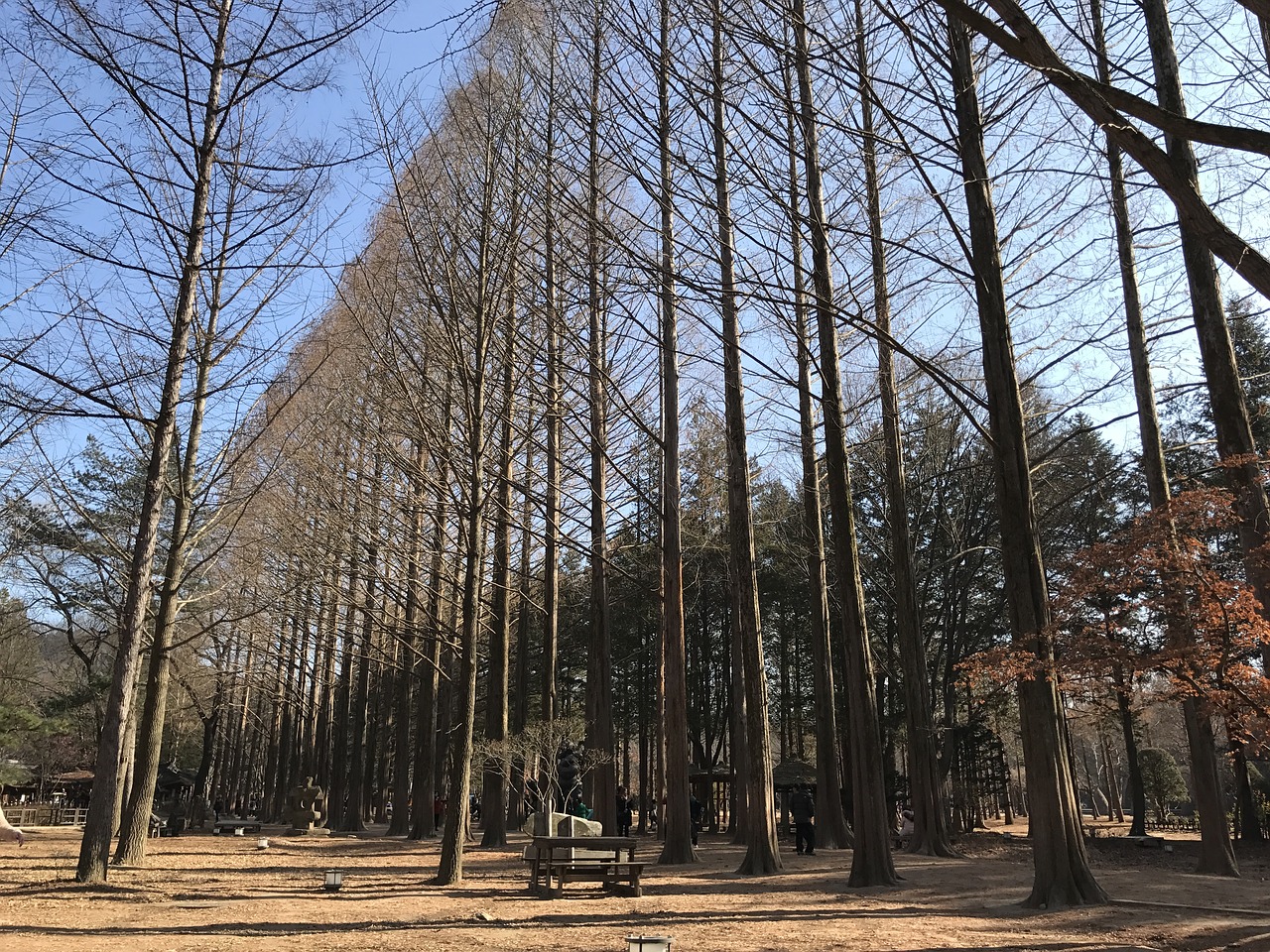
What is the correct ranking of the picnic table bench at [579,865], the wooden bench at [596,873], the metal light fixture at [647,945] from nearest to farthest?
the metal light fixture at [647,945]
the picnic table bench at [579,865]
the wooden bench at [596,873]

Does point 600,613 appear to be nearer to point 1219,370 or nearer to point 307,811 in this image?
point 1219,370

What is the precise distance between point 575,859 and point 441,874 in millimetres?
1732

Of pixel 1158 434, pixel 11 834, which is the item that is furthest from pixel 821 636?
pixel 11 834

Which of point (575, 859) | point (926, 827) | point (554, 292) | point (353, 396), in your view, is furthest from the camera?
point (353, 396)

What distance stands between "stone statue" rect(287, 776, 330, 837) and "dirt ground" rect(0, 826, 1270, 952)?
38.7 feet

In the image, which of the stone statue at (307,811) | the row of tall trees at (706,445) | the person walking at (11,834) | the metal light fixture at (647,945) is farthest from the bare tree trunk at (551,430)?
the stone statue at (307,811)

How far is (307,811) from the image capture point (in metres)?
25.8

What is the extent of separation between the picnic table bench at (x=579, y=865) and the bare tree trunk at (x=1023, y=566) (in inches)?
169

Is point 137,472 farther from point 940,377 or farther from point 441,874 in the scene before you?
point 940,377

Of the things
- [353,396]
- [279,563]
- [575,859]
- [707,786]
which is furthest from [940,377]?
[707,786]

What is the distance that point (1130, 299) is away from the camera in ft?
44.0

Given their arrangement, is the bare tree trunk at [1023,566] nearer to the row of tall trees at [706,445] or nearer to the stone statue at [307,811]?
the row of tall trees at [706,445]

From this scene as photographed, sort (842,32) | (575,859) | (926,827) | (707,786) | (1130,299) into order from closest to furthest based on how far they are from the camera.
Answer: (842,32), (575,859), (1130,299), (926,827), (707,786)

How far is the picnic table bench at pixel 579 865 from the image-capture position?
9.78 m
